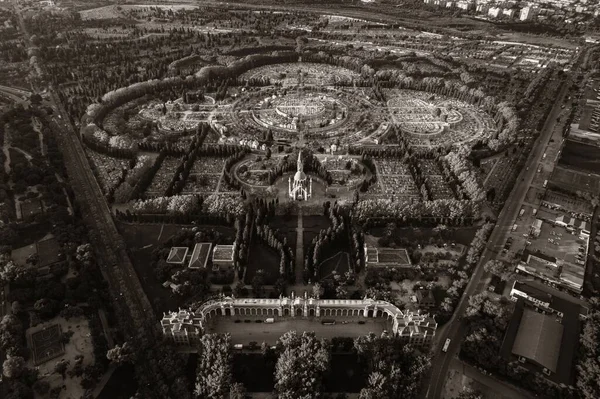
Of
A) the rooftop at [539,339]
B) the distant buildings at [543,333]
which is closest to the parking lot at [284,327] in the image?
the distant buildings at [543,333]

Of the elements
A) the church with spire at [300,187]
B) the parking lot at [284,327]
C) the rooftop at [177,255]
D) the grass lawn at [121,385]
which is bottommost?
the grass lawn at [121,385]

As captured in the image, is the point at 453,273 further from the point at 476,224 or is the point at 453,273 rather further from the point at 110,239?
the point at 110,239

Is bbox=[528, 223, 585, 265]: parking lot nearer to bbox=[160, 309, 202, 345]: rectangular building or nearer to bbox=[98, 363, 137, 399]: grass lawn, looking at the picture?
bbox=[160, 309, 202, 345]: rectangular building

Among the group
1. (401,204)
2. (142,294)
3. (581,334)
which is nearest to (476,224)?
(401,204)

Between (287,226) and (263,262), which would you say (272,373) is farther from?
(287,226)

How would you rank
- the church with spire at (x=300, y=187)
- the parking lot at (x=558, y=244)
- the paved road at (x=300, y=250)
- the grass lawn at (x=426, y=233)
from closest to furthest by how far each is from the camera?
the paved road at (x=300, y=250)
the parking lot at (x=558, y=244)
the grass lawn at (x=426, y=233)
the church with spire at (x=300, y=187)

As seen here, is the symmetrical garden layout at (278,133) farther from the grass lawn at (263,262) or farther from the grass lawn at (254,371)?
the grass lawn at (254,371)

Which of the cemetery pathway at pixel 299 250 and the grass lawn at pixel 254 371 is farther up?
the cemetery pathway at pixel 299 250
